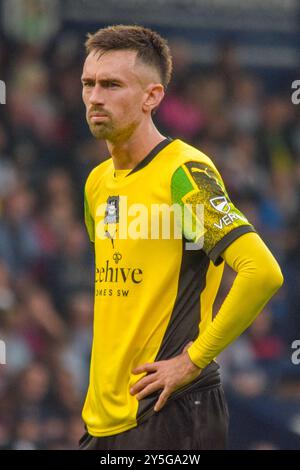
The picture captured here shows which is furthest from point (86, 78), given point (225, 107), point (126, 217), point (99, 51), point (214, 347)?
point (225, 107)

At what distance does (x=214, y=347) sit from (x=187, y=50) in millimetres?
6950

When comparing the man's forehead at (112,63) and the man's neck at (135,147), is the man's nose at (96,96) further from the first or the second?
the man's neck at (135,147)

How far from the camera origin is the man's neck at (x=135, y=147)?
14.1ft

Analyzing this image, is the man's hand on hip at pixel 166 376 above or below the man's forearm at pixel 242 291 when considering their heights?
below

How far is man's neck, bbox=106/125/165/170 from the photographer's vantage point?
429 centimetres

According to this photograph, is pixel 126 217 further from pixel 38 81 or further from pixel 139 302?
pixel 38 81

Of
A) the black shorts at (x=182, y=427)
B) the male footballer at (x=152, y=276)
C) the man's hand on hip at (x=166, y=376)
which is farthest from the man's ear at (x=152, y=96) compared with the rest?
the black shorts at (x=182, y=427)

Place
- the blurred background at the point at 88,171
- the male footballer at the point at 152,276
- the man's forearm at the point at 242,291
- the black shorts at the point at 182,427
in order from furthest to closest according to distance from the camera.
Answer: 1. the blurred background at the point at 88,171
2. the black shorts at the point at 182,427
3. the male footballer at the point at 152,276
4. the man's forearm at the point at 242,291

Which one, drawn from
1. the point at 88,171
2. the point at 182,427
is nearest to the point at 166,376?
the point at 182,427

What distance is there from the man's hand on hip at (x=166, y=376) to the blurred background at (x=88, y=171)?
3.76 metres

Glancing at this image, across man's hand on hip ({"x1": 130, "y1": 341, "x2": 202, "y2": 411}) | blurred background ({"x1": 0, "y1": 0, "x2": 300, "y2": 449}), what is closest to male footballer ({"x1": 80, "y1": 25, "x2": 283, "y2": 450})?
man's hand on hip ({"x1": 130, "y1": 341, "x2": 202, "y2": 411})

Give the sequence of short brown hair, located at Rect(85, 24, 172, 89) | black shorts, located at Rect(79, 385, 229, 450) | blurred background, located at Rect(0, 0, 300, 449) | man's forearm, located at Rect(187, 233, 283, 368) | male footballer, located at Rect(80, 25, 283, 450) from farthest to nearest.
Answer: blurred background, located at Rect(0, 0, 300, 449)
short brown hair, located at Rect(85, 24, 172, 89)
black shorts, located at Rect(79, 385, 229, 450)
male footballer, located at Rect(80, 25, 283, 450)
man's forearm, located at Rect(187, 233, 283, 368)

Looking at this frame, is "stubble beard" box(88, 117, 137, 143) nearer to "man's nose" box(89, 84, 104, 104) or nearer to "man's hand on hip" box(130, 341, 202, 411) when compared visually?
"man's nose" box(89, 84, 104, 104)
